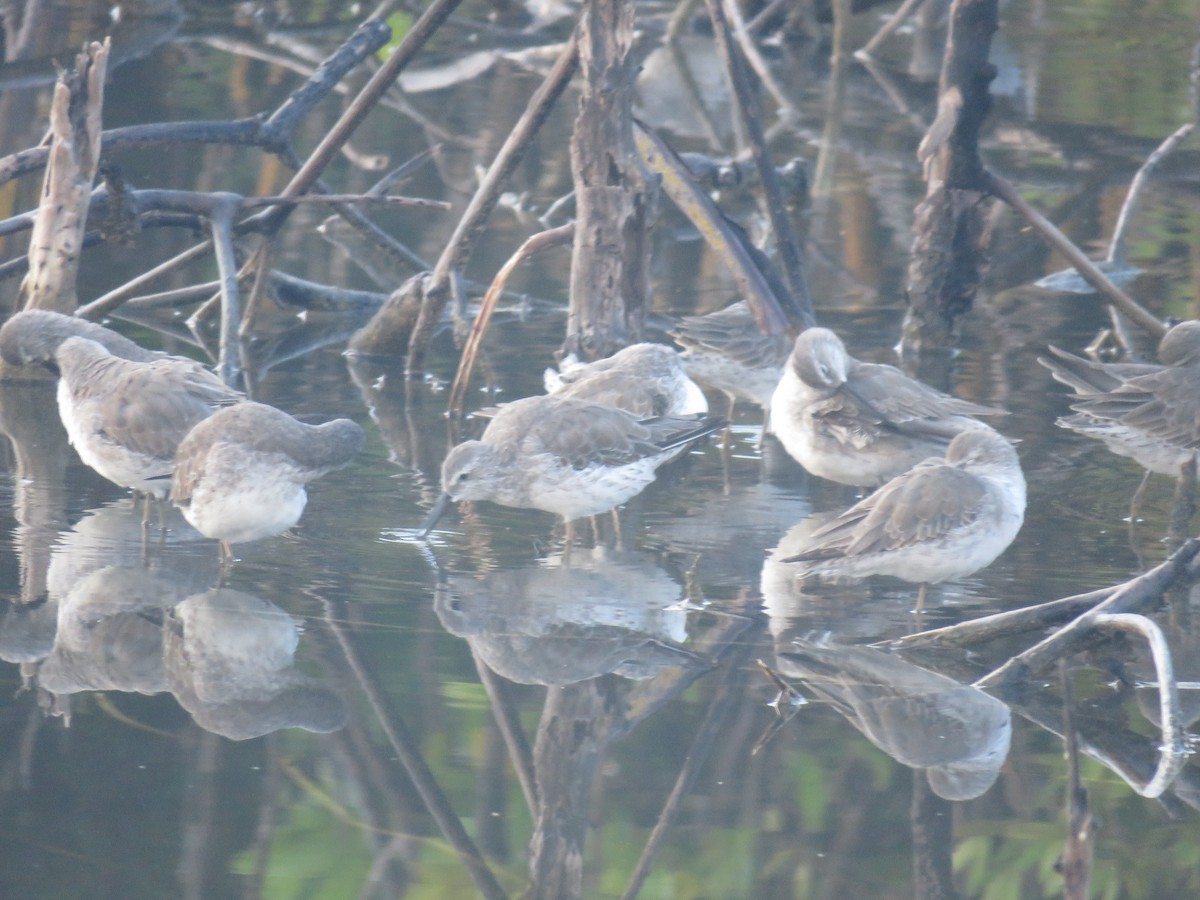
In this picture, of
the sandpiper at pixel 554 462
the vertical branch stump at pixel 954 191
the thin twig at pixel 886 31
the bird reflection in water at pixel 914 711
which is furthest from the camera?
the thin twig at pixel 886 31

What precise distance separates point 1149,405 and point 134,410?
4.56 meters

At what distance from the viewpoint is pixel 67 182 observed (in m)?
8.59

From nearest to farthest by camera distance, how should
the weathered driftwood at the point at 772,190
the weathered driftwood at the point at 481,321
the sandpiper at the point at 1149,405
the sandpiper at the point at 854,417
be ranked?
the sandpiper at the point at 1149,405
the sandpiper at the point at 854,417
the weathered driftwood at the point at 481,321
the weathered driftwood at the point at 772,190

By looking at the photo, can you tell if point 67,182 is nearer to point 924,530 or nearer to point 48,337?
point 48,337

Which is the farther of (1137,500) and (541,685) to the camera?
(1137,500)

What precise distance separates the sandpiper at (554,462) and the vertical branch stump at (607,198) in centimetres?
181

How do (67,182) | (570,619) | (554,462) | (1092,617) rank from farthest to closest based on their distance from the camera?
1. (67,182)
2. (554,462)
3. (570,619)
4. (1092,617)

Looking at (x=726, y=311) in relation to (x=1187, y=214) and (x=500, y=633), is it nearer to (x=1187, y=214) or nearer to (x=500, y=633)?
(x=500, y=633)

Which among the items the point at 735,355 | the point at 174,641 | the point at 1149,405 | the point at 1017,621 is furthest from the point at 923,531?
the point at 735,355

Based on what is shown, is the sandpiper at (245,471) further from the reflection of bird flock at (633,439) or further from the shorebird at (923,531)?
the shorebird at (923,531)

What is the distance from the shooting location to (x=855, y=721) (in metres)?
5.09

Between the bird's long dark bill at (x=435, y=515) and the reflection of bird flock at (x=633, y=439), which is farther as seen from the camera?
the bird's long dark bill at (x=435, y=515)

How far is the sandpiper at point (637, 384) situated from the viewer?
26.5 feet

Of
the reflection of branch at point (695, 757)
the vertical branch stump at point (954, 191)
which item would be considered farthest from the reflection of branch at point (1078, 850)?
the vertical branch stump at point (954, 191)
